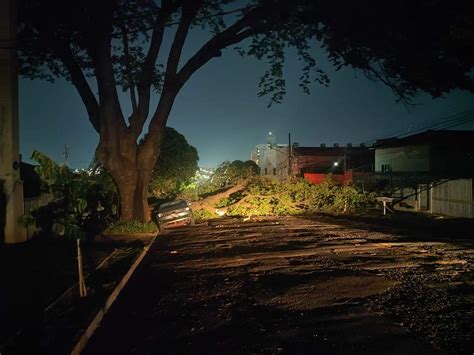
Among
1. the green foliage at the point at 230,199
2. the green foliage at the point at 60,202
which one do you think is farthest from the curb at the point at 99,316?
the green foliage at the point at 230,199

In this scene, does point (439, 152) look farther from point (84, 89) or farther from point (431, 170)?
point (84, 89)

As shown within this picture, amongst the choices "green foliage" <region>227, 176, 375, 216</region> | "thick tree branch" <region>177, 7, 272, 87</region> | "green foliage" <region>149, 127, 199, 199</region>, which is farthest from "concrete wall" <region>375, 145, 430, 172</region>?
"thick tree branch" <region>177, 7, 272, 87</region>

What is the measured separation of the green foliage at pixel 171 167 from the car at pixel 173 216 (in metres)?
12.8

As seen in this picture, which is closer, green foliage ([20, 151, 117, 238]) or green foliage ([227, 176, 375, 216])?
green foliage ([20, 151, 117, 238])

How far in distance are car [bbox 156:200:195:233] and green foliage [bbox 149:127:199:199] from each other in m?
12.8

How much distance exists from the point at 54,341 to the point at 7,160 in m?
9.82

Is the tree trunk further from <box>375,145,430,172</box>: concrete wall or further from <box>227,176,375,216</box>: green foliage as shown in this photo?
<box>375,145,430,172</box>: concrete wall

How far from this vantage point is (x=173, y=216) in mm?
18969

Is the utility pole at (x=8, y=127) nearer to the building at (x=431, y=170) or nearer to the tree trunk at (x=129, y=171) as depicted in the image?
the tree trunk at (x=129, y=171)

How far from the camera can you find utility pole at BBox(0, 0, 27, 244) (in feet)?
43.8

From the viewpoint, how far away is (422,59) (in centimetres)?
1129

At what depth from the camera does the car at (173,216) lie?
61.3 ft

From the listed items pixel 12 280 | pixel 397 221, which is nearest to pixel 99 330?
pixel 12 280

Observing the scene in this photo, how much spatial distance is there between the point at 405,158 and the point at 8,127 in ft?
101
